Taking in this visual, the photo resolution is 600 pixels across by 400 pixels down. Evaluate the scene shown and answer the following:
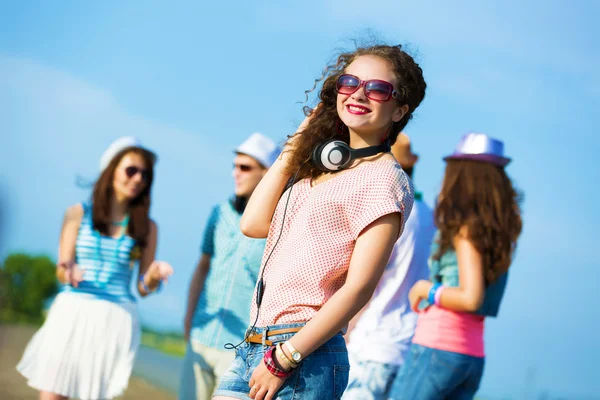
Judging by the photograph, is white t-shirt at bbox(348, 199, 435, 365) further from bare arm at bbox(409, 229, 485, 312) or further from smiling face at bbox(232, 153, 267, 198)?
smiling face at bbox(232, 153, 267, 198)

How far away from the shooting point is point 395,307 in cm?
470

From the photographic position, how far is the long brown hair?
18.1ft

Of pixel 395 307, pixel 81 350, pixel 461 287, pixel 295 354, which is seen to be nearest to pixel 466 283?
pixel 461 287

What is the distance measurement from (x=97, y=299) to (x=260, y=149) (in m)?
1.45

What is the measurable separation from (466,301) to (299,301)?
182 cm

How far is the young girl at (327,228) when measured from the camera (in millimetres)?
2453

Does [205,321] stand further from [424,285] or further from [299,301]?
[299,301]

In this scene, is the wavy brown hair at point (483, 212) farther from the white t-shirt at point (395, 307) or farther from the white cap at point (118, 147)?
the white cap at point (118, 147)

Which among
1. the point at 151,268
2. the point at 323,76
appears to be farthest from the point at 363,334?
the point at 323,76

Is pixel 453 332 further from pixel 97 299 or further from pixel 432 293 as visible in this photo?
pixel 97 299

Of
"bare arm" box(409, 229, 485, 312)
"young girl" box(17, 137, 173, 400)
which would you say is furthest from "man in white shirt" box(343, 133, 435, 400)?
"young girl" box(17, 137, 173, 400)

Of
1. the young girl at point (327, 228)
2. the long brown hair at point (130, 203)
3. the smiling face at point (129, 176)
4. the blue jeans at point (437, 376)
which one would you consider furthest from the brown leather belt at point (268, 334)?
the smiling face at point (129, 176)

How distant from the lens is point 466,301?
13.5ft

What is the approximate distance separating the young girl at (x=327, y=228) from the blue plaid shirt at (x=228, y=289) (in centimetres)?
220
